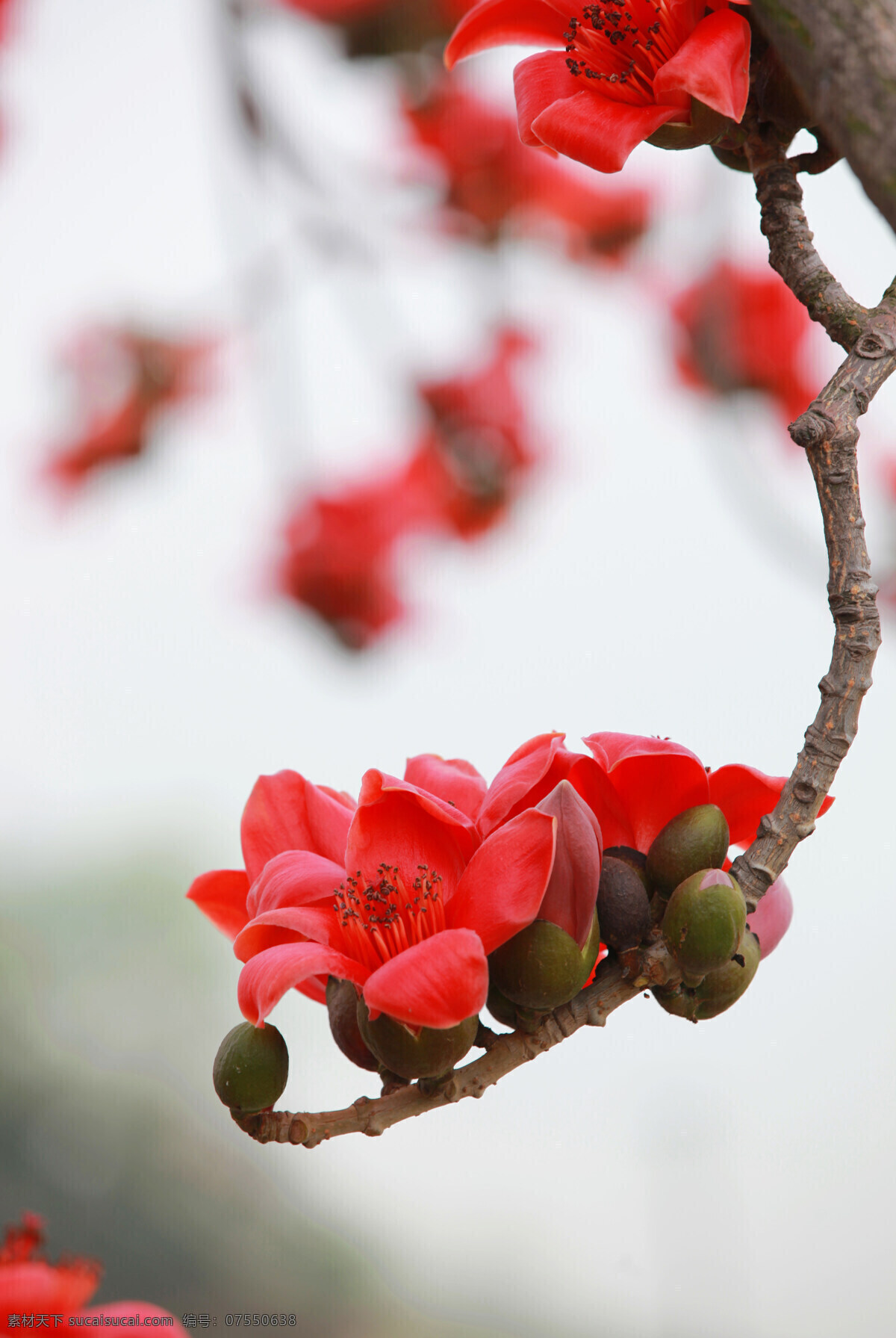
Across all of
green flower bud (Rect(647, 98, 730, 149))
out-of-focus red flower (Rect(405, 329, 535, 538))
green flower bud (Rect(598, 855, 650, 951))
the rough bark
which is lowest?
green flower bud (Rect(598, 855, 650, 951))

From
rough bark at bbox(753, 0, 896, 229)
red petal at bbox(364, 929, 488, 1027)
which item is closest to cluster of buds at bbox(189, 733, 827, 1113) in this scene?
red petal at bbox(364, 929, 488, 1027)

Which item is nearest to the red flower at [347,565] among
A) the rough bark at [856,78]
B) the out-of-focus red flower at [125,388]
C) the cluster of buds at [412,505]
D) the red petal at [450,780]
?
the cluster of buds at [412,505]

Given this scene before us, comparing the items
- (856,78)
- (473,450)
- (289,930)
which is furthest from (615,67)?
(473,450)

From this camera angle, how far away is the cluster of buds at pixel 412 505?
1103 millimetres

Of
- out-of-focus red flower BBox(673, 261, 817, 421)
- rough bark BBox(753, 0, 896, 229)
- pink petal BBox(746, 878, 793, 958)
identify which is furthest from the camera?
out-of-focus red flower BBox(673, 261, 817, 421)

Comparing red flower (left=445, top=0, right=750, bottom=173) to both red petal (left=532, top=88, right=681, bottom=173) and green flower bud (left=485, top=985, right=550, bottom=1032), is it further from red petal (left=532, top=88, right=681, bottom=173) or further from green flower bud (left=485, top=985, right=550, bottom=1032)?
green flower bud (left=485, top=985, right=550, bottom=1032)

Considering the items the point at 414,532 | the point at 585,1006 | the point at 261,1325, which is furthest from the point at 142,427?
the point at 585,1006

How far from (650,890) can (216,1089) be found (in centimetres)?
10

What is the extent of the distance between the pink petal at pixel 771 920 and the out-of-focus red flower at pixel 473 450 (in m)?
0.88

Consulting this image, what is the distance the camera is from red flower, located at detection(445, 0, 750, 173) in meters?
0.24

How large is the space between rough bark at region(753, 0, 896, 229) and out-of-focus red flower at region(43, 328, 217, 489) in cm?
108

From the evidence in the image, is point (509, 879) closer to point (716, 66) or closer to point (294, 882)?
point (294, 882)

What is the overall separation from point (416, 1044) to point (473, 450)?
0.94m

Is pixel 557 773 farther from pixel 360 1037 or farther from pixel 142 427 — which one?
pixel 142 427
